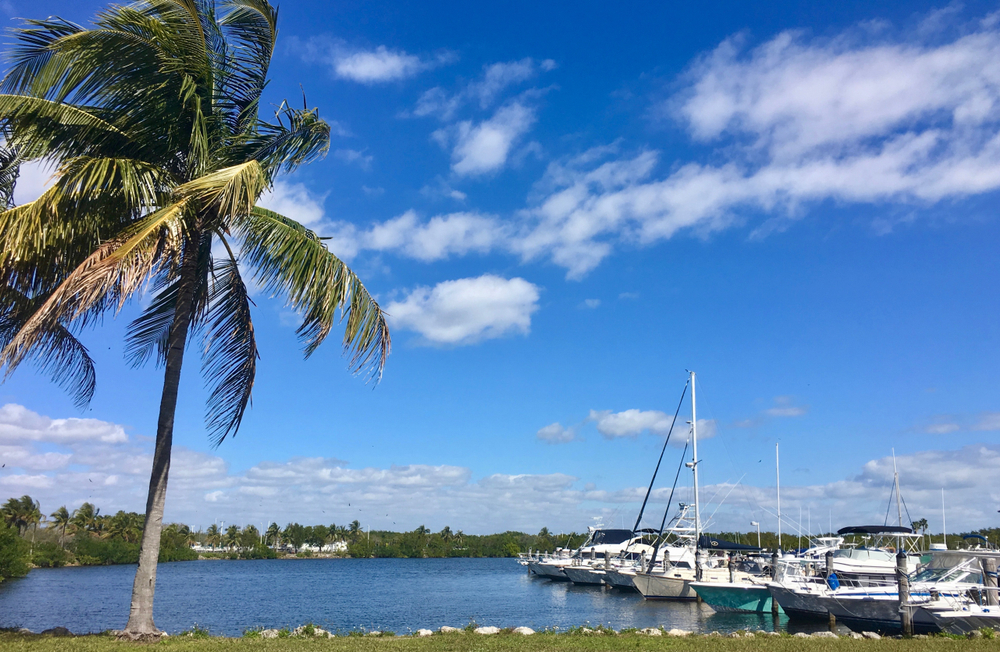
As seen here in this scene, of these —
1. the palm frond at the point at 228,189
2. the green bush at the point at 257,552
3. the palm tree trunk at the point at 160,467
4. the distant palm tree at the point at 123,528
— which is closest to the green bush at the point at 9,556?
the distant palm tree at the point at 123,528

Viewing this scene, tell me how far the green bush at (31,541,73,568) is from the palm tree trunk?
109 m

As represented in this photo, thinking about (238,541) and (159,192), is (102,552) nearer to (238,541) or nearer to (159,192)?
(238,541)

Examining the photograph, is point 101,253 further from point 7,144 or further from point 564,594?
point 564,594

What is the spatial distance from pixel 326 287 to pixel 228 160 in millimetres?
2914

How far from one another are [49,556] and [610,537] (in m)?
82.0

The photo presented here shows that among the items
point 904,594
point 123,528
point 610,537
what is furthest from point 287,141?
point 123,528

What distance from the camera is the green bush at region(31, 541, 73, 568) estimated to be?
98500mm

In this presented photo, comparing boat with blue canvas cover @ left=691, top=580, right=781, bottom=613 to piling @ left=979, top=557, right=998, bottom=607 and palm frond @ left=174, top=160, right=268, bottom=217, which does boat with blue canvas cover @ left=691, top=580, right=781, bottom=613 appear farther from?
palm frond @ left=174, top=160, right=268, bottom=217

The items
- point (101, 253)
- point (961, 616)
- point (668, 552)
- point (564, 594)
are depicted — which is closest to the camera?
point (101, 253)

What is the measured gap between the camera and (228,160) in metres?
12.0

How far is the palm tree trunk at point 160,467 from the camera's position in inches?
412

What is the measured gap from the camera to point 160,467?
35.8 feet

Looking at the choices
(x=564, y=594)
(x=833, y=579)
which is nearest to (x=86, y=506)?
(x=564, y=594)

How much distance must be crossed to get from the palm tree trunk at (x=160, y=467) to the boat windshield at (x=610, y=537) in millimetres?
68089
